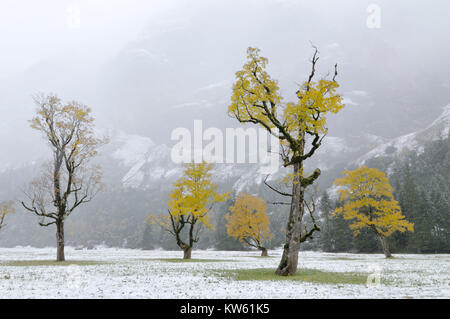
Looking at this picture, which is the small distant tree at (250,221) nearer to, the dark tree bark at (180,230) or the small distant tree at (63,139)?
the dark tree bark at (180,230)

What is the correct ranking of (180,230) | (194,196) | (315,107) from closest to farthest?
(315,107), (180,230), (194,196)

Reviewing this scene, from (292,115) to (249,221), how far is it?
115 ft

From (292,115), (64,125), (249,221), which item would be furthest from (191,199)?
(292,115)

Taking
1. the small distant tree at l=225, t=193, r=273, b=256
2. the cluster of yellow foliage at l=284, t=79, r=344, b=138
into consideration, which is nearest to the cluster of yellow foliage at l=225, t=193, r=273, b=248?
the small distant tree at l=225, t=193, r=273, b=256

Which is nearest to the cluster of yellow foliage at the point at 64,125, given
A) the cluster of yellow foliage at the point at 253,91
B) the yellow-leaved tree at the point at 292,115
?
the cluster of yellow foliage at the point at 253,91

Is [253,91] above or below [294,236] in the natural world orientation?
above

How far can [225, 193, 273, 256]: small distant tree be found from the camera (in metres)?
52.3

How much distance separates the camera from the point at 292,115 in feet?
66.1

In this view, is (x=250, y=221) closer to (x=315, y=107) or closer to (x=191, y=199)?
(x=191, y=199)

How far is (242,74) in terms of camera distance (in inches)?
837

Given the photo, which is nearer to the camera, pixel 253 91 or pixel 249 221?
pixel 253 91

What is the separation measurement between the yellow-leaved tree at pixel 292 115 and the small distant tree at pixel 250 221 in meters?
31.7
